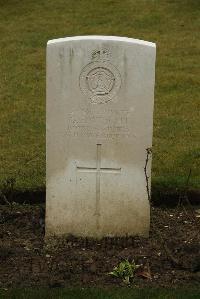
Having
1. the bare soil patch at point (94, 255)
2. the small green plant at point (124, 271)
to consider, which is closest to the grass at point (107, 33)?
the bare soil patch at point (94, 255)

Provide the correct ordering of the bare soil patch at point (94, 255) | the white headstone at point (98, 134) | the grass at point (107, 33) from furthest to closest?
the grass at point (107, 33) < the white headstone at point (98, 134) < the bare soil patch at point (94, 255)

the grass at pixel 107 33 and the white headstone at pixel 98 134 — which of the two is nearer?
the white headstone at pixel 98 134

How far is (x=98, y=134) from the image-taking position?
528 centimetres

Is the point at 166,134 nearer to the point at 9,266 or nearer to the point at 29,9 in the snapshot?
the point at 9,266

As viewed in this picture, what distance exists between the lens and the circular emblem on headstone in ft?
17.0

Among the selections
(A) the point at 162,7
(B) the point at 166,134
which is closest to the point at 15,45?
(A) the point at 162,7

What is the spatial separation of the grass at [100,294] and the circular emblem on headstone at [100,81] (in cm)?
145

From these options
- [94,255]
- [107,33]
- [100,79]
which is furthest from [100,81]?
[107,33]

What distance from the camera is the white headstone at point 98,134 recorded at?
5.16 meters

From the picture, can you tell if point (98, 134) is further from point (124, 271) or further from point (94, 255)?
point (124, 271)

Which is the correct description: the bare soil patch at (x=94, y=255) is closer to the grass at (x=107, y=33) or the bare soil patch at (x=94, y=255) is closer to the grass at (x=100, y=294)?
the grass at (x=100, y=294)

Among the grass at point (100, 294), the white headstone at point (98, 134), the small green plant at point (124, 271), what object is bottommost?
the grass at point (100, 294)

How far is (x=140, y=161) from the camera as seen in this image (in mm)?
5320

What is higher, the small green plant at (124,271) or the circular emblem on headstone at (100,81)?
the circular emblem on headstone at (100,81)
